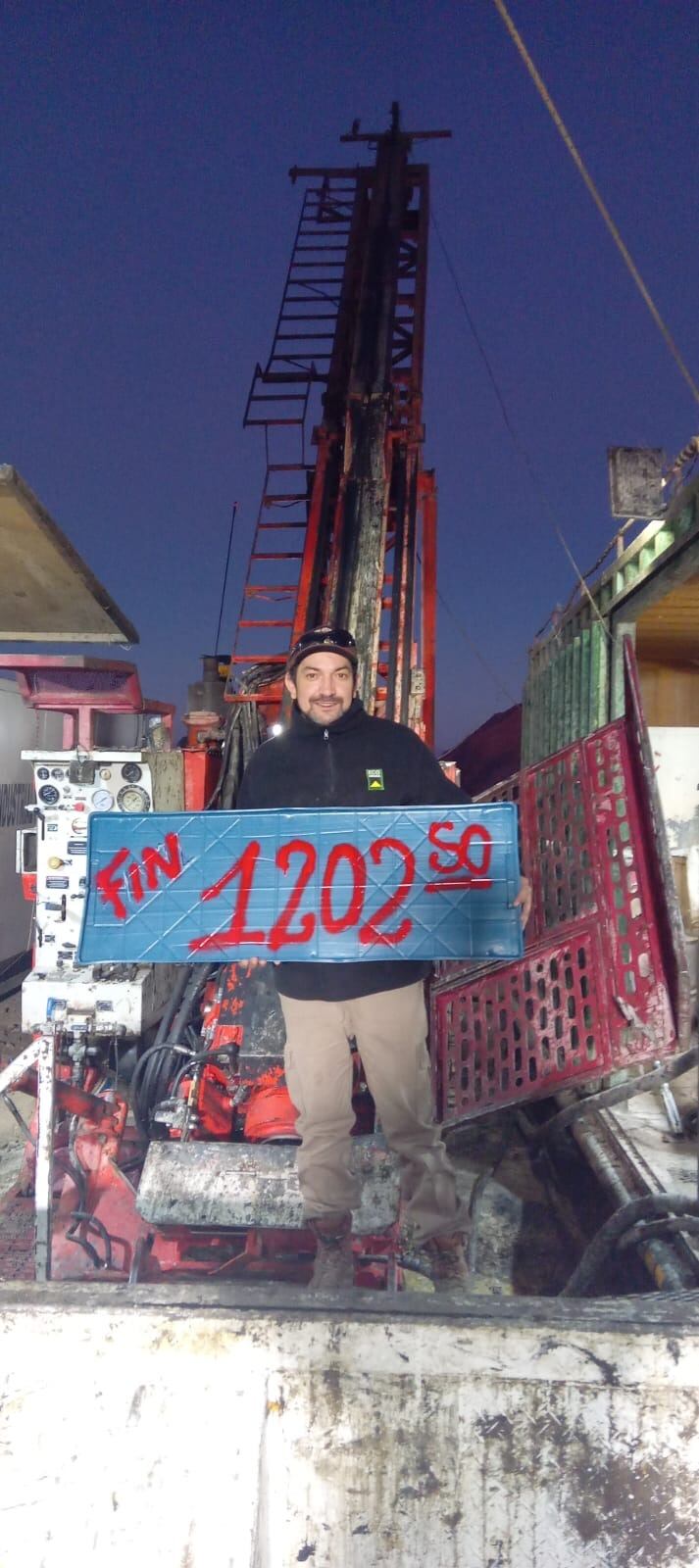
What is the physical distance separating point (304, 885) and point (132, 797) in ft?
10.8

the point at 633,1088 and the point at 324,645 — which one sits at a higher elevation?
the point at 324,645

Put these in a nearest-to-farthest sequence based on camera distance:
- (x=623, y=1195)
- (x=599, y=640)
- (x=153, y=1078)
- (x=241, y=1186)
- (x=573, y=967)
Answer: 1. (x=241, y=1186)
2. (x=623, y=1195)
3. (x=573, y=967)
4. (x=153, y=1078)
5. (x=599, y=640)

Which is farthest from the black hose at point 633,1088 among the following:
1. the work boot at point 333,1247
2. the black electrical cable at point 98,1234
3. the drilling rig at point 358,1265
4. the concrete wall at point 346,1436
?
the black electrical cable at point 98,1234

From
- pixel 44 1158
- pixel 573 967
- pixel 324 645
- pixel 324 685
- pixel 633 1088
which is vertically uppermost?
pixel 324 645

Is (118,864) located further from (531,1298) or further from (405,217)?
(405,217)

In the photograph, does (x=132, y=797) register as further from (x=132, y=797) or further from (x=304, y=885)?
(x=304, y=885)

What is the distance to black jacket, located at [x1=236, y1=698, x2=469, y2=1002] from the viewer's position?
273 centimetres

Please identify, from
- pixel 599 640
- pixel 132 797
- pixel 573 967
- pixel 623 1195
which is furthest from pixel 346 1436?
pixel 599 640

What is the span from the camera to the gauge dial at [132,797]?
553 centimetres

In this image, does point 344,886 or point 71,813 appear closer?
point 344,886

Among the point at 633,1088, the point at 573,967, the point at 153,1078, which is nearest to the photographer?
the point at 633,1088

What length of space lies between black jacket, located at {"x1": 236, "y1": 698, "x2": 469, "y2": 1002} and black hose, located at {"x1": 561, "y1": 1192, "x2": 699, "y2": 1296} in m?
1.05

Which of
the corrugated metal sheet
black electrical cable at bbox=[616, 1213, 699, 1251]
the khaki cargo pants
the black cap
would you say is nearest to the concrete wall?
black electrical cable at bbox=[616, 1213, 699, 1251]

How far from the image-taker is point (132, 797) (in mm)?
5539
